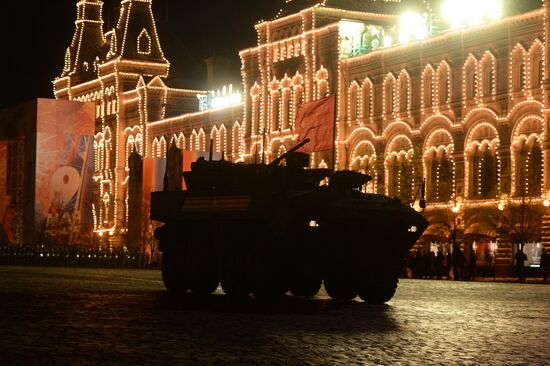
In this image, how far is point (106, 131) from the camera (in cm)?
11219

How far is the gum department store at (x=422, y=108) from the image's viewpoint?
60.2 meters

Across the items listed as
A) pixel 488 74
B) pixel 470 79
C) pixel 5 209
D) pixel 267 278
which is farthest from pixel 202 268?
pixel 5 209

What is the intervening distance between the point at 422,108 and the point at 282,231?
150ft

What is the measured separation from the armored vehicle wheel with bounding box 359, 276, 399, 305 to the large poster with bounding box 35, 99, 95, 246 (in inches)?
1962

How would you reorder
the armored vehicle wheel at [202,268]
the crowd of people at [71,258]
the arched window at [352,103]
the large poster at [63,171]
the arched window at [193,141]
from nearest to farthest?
the armored vehicle wheel at [202,268], the crowd of people at [71,258], the large poster at [63,171], the arched window at [352,103], the arched window at [193,141]

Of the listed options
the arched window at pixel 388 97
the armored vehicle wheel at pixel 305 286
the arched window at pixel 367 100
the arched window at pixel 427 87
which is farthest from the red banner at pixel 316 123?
the armored vehicle wheel at pixel 305 286

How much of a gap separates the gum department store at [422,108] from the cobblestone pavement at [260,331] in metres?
33.6

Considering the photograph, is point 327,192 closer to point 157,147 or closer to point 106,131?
point 157,147

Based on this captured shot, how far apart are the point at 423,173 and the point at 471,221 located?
4416 millimetres

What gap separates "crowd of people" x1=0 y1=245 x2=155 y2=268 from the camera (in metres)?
67.7

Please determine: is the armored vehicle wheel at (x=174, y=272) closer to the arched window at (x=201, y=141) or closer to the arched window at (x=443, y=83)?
the arched window at (x=443, y=83)

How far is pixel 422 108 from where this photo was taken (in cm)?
6844

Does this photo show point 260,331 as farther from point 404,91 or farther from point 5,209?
point 5,209

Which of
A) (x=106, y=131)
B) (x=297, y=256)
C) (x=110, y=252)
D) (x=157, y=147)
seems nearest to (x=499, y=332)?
(x=297, y=256)
